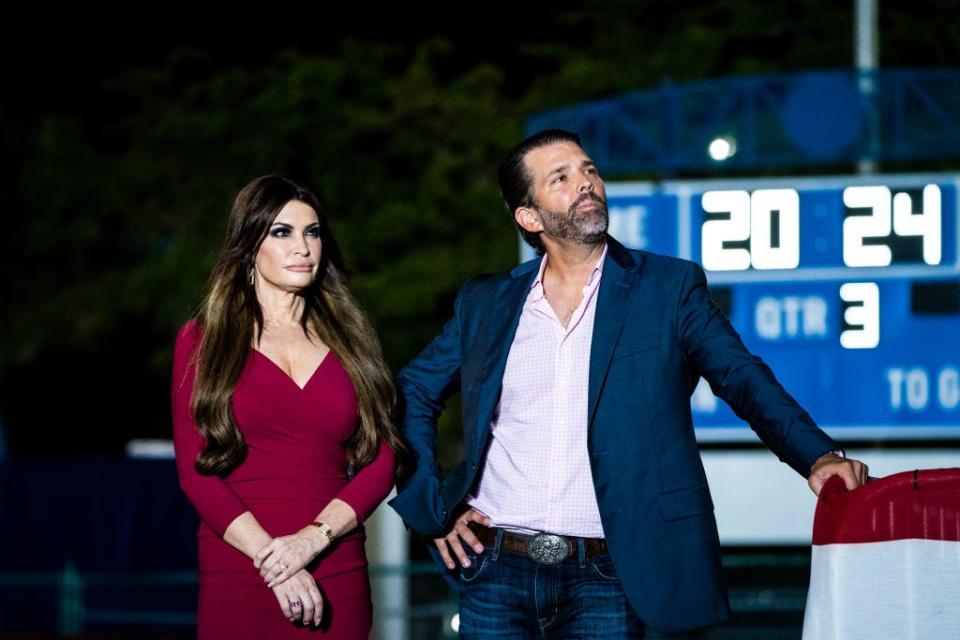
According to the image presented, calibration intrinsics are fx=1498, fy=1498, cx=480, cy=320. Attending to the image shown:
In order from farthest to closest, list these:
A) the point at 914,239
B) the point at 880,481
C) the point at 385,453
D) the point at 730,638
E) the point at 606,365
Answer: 1. the point at 730,638
2. the point at 914,239
3. the point at 385,453
4. the point at 606,365
5. the point at 880,481

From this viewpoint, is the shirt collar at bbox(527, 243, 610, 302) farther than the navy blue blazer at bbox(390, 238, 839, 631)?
Yes

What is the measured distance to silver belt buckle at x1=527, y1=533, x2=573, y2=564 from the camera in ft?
11.4

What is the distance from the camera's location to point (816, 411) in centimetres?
882

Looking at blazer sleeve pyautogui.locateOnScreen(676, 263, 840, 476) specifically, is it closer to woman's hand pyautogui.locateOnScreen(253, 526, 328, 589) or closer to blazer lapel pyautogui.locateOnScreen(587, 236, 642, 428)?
blazer lapel pyautogui.locateOnScreen(587, 236, 642, 428)

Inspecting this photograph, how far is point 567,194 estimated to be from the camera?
3699mm

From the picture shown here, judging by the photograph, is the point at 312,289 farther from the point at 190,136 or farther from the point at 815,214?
the point at 190,136

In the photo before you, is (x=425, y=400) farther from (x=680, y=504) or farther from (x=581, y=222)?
(x=680, y=504)

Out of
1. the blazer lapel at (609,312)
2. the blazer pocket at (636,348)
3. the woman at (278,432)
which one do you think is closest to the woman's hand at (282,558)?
the woman at (278,432)

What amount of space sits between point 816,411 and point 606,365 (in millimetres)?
5638

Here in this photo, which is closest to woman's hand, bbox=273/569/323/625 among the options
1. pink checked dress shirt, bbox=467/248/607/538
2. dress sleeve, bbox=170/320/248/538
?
dress sleeve, bbox=170/320/248/538

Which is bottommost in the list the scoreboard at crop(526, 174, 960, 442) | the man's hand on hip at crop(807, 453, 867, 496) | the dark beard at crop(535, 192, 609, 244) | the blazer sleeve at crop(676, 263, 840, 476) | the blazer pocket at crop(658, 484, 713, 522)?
the blazer pocket at crop(658, 484, 713, 522)

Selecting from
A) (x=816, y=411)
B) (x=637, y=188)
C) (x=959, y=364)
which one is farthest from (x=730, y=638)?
(x=637, y=188)

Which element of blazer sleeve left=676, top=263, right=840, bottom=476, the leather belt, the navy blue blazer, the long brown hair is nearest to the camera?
blazer sleeve left=676, top=263, right=840, bottom=476

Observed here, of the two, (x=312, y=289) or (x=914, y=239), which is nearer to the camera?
(x=312, y=289)
